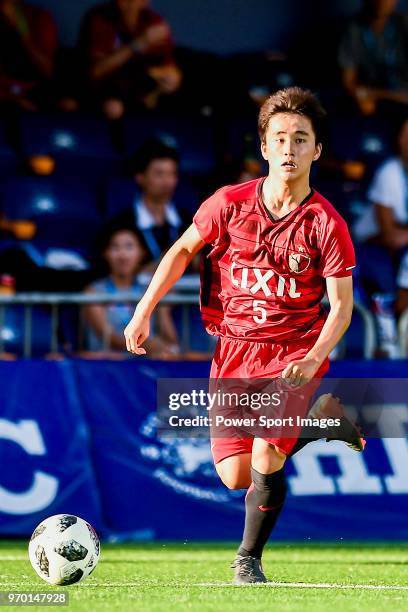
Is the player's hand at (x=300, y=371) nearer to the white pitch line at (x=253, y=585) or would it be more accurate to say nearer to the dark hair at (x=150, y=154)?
the white pitch line at (x=253, y=585)

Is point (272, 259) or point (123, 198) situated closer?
point (272, 259)

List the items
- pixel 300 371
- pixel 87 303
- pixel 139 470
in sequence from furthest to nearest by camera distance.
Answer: pixel 87 303 → pixel 139 470 → pixel 300 371

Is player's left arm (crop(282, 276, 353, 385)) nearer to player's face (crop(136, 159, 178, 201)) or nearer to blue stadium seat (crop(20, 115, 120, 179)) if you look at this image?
player's face (crop(136, 159, 178, 201))

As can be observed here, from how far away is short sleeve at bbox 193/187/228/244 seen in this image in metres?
6.38

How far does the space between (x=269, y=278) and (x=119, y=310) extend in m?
3.10

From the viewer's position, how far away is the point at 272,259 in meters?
6.26

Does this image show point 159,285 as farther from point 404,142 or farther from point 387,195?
point 404,142

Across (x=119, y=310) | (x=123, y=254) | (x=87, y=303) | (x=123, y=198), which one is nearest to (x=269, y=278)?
(x=87, y=303)

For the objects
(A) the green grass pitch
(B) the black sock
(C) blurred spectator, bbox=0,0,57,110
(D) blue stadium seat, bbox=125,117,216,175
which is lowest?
(A) the green grass pitch

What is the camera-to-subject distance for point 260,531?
620 centimetres

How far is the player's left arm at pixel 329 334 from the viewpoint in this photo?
5742 millimetres

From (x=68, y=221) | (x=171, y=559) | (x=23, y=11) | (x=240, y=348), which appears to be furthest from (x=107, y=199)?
(x=240, y=348)

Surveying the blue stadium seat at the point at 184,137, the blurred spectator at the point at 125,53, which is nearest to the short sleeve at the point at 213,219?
the blue stadium seat at the point at 184,137

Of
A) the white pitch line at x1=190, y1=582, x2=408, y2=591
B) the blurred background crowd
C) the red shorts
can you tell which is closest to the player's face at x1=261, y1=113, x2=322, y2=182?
the red shorts
